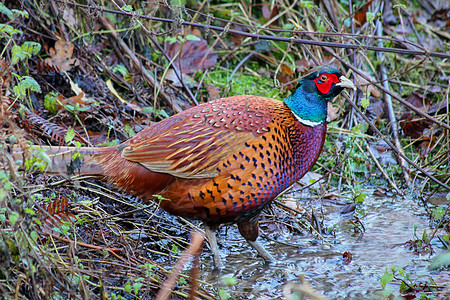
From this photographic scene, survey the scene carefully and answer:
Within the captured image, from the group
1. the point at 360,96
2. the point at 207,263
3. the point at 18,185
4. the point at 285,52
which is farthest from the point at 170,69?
the point at 18,185

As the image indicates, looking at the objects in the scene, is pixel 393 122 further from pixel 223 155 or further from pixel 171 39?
pixel 223 155

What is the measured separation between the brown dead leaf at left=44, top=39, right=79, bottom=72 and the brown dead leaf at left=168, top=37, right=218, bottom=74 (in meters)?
1.14

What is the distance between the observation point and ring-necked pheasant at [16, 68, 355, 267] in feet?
11.9

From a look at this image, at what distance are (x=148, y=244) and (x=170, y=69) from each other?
2429mm

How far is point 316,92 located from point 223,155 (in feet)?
3.03

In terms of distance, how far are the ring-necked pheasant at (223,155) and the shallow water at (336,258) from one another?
0.34 metres

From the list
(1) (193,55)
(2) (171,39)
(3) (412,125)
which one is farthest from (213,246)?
(3) (412,125)

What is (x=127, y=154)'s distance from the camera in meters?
3.79

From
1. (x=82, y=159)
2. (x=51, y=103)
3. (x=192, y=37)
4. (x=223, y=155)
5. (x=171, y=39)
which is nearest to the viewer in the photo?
(x=223, y=155)

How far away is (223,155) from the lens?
3641mm

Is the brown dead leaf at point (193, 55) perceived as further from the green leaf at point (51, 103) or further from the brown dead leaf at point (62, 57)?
the green leaf at point (51, 103)

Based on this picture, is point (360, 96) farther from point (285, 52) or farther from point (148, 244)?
point (148, 244)

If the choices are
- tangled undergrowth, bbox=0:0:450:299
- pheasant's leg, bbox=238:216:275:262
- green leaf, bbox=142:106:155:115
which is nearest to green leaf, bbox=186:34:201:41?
tangled undergrowth, bbox=0:0:450:299

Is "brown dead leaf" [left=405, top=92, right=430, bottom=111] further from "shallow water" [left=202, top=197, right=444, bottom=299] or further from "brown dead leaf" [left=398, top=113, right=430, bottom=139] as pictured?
A: "shallow water" [left=202, top=197, right=444, bottom=299]
